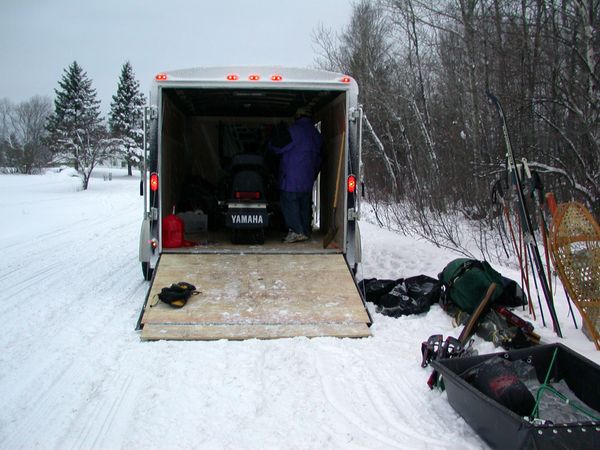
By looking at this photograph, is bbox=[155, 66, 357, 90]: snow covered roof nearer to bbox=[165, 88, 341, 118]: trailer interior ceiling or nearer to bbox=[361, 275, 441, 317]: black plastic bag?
bbox=[165, 88, 341, 118]: trailer interior ceiling

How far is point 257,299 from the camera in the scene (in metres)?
5.09

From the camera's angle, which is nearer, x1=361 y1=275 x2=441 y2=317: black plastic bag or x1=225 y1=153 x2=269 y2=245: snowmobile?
x1=361 y1=275 x2=441 y2=317: black plastic bag

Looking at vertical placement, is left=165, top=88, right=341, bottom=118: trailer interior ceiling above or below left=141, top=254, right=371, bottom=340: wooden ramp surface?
above

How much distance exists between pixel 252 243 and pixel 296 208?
33.0 inches

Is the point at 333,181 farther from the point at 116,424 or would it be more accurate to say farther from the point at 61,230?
the point at 61,230

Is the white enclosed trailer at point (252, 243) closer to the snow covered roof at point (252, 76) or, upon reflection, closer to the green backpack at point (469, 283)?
the snow covered roof at point (252, 76)

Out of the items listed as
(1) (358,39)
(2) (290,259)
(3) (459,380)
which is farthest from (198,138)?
(1) (358,39)

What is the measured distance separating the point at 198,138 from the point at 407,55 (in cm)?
973

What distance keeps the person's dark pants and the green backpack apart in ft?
8.62

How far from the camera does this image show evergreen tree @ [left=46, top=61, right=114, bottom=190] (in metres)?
33.2

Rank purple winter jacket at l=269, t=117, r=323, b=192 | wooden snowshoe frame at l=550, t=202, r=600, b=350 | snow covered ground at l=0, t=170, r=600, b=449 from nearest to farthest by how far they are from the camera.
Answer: snow covered ground at l=0, t=170, r=600, b=449
wooden snowshoe frame at l=550, t=202, r=600, b=350
purple winter jacket at l=269, t=117, r=323, b=192

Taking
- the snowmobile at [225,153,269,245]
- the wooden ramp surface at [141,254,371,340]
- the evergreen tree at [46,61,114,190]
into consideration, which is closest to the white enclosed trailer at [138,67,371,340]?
the wooden ramp surface at [141,254,371,340]

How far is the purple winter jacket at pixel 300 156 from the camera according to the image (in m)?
7.09

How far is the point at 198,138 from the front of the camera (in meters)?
10.7
